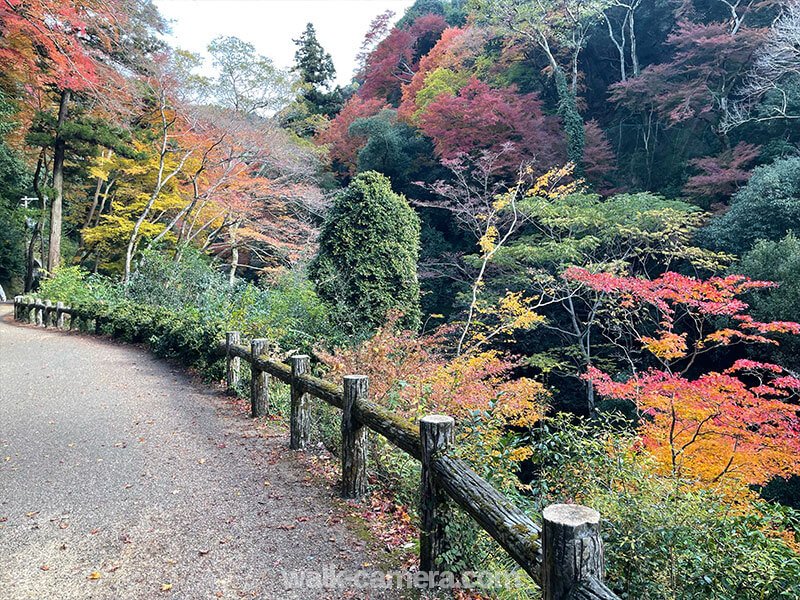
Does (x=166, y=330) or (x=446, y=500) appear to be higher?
(x=166, y=330)

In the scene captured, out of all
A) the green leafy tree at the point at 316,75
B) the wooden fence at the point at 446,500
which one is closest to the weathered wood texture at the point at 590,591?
the wooden fence at the point at 446,500

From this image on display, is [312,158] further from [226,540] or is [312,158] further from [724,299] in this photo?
[226,540]

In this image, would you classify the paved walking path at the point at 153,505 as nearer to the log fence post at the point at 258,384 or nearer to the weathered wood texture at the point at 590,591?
the log fence post at the point at 258,384

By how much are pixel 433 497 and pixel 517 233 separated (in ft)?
45.7

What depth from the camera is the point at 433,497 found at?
103 inches

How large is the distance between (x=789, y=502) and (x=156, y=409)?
33.0 ft

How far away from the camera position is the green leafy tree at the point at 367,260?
9977 mm

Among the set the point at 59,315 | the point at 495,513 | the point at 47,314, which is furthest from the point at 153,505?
the point at 47,314

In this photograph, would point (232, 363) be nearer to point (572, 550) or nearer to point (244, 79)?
point (572, 550)

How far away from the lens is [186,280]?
12102 mm

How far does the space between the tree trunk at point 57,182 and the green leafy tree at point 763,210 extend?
813 inches

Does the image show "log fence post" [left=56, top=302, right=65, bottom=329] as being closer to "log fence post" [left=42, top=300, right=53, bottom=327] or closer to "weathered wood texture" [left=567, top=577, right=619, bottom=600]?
"log fence post" [left=42, top=300, right=53, bottom=327]

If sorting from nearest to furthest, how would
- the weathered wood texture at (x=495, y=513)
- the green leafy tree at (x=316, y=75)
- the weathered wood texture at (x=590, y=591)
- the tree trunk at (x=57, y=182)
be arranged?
the weathered wood texture at (x=590, y=591), the weathered wood texture at (x=495, y=513), the tree trunk at (x=57, y=182), the green leafy tree at (x=316, y=75)

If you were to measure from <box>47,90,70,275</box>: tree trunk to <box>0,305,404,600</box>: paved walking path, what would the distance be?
12688 mm
